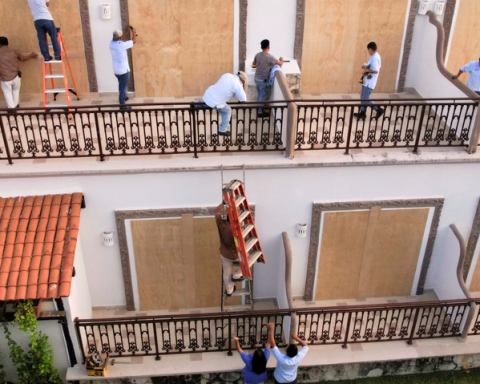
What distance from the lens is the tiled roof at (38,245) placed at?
7543 mm

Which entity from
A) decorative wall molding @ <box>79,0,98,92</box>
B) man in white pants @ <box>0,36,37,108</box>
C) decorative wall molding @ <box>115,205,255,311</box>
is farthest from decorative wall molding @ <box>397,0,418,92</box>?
man in white pants @ <box>0,36,37,108</box>

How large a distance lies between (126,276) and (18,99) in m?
4.05

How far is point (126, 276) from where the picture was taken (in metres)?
9.26

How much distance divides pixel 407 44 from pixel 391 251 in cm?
421

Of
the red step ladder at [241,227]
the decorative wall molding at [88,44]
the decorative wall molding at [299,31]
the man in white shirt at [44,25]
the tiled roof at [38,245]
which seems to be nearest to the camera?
the red step ladder at [241,227]

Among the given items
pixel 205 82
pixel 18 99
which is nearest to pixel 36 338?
pixel 18 99

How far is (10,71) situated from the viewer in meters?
9.59

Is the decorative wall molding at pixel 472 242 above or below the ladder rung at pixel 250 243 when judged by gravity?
below

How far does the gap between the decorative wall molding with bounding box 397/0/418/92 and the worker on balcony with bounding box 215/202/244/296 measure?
5.62 metres

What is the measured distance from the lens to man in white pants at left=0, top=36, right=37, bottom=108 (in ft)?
30.9

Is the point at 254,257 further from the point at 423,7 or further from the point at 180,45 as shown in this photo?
the point at 423,7

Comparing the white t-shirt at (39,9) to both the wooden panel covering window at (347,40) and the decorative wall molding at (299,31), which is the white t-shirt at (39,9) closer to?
the decorative wall molding at (299,31)

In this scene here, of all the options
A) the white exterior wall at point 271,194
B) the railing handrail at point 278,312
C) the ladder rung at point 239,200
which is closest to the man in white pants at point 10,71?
the white exterior wall at point 271,194

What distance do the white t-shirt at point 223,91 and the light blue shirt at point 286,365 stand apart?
3751 mm
